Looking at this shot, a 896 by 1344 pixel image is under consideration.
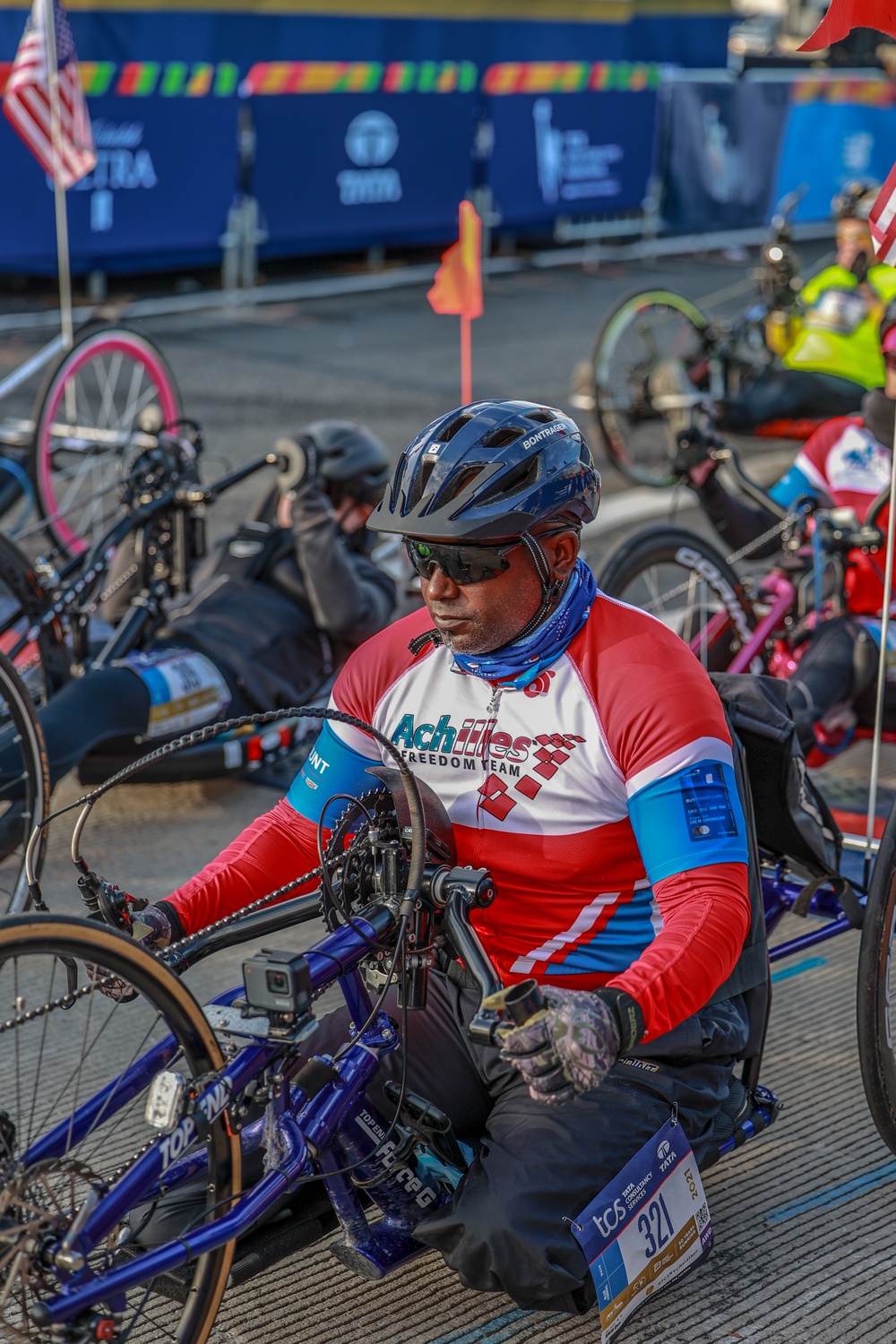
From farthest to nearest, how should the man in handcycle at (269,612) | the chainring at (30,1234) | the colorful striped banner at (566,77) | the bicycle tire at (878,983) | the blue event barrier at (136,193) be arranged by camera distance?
1. the colorful striped banner at (566,77)
2. the blue event barrier at (136,193)
3. the man in handcycle at (269,612)
4. the bicycle tire at (878,983)
5. the chainring at (30,1234)

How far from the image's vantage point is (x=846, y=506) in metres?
5.62

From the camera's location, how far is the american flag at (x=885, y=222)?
3.91 m

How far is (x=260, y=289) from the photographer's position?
14.3 meters

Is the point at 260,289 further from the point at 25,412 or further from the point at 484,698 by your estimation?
the point at 484,698

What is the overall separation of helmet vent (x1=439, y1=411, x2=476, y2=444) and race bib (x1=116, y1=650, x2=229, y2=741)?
7.12 ft

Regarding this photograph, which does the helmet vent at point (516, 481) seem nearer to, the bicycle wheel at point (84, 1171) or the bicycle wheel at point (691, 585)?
the bicycle wheel at point (84, 1171)

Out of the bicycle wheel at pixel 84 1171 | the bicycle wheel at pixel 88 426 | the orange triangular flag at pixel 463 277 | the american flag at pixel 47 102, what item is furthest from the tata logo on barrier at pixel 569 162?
the bicycle wheel at pixel 84 1171

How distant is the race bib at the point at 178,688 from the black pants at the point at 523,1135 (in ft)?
6.72

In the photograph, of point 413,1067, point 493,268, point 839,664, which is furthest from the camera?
point 493,268

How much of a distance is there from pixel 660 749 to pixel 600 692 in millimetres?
172

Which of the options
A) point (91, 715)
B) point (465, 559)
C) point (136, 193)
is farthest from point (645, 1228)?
point (136, 193)

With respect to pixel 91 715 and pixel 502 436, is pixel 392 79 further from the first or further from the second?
pixel 502 436

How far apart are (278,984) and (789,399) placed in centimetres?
723

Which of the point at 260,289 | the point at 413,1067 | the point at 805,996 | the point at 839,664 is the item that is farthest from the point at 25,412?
the point at 413,1067
